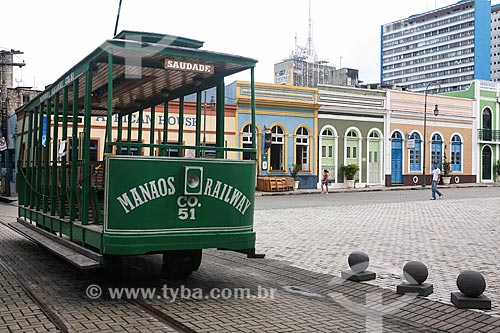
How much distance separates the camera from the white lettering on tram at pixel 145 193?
6504 millimetres

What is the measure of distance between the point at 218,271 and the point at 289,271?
1102mm

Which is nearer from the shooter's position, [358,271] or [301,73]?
[358,271]

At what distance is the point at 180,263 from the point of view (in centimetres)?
771

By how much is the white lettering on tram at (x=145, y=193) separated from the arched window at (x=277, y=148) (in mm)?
26948

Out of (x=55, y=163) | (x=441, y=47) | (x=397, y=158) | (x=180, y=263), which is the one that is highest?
(x=441, y=47)

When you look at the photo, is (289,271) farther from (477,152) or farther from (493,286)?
(477,152)

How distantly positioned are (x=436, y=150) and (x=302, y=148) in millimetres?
11660

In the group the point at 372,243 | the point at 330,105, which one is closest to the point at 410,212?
the point at 372,243

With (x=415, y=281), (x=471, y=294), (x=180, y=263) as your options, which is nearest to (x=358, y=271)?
(x=415, y=281)

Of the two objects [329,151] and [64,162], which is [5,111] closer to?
[329,151]

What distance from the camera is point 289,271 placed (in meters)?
8.80

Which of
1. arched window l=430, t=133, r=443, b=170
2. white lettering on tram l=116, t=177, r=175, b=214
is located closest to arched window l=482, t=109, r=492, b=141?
arched window l=430, t=133, r=443, b=170

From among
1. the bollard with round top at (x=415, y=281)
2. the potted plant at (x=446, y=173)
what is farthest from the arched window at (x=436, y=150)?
the bollard with round top at (x=415, y=281)

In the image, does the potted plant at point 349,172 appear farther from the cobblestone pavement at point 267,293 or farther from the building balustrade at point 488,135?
the cobblestone pavement at point 267,293
